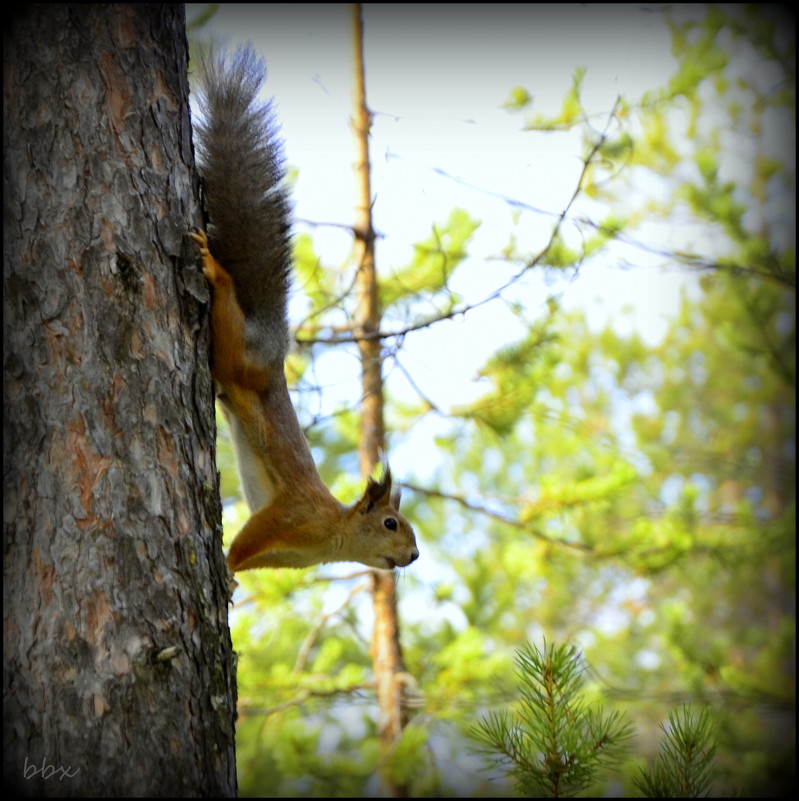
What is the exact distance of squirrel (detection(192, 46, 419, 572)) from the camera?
7.79 feet

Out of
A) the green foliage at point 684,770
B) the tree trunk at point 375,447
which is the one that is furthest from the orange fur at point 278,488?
the tree trunk at point 375,447

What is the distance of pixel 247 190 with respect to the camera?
7.90 ft

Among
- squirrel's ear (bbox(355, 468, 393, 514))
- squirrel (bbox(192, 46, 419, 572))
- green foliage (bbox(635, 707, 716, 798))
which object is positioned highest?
squirrel (bbox(192, 46, 419, 572))

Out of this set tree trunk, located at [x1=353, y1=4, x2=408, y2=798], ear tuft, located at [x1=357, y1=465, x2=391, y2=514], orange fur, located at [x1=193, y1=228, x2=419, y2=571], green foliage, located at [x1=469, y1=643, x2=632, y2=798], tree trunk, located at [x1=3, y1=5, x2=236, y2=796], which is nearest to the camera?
tree trunk, located at [x1=3, y1=5, x2=236, y2=796]

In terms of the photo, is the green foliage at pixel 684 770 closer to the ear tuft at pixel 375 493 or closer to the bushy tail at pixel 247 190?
the ear tuft at pixel 375 493

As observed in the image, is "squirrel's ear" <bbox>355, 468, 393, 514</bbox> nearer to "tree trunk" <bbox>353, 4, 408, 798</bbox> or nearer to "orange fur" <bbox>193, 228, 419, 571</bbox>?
"orange fur" <bbox>193, 228, 419, 571</bbox>

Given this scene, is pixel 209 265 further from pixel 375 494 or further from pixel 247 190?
pixel 375 494

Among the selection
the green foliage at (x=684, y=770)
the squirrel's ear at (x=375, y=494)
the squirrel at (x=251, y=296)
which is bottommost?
the green foliage at (x=684, y=770)

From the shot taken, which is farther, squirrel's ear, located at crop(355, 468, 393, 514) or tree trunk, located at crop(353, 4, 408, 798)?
tree trunk, located at crop(353, 4, 408, 798)

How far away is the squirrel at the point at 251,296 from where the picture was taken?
2373mm

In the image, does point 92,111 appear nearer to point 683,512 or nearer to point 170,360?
point 170,360

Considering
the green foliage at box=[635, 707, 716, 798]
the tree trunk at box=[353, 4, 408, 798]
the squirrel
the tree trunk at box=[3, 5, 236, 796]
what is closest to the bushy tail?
the squirrel

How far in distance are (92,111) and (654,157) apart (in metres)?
7.78

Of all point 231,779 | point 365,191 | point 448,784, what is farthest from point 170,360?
point 448,784
